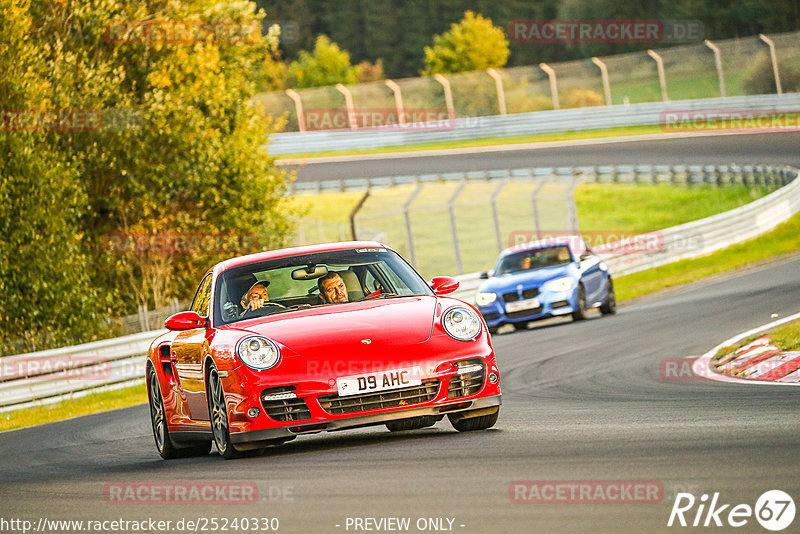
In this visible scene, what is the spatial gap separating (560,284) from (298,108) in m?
36.1

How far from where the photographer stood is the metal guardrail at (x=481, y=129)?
5078 centimetres

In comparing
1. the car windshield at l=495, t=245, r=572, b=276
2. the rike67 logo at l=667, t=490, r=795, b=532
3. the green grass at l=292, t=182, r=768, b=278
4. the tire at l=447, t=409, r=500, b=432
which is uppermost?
the rike67 logo at l=667, t=490, r=795, b=532

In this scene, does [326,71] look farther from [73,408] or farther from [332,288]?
[332,288]

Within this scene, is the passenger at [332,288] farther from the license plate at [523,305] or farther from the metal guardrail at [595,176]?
the metal guardrail at [595,176]

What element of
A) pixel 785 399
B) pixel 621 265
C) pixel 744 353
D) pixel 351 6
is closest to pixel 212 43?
pixel 621 265

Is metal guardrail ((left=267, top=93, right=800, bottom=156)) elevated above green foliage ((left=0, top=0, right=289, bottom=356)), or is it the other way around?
green foliage ((left=0, top=0, right=289, bottom=356))

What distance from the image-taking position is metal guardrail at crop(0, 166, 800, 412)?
1847 centimetres

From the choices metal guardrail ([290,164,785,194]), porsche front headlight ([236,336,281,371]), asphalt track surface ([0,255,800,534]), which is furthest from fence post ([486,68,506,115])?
porsche front headlight ([236,336,281,371])

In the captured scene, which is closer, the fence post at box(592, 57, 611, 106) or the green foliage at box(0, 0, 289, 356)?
the green foliage at box(0, 0, 289, 356)

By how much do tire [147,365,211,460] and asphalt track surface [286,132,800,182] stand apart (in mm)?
29978

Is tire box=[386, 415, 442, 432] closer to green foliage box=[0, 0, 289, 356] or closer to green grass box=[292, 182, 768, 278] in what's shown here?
green foliage box=[0, 0, 289, 356]
